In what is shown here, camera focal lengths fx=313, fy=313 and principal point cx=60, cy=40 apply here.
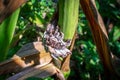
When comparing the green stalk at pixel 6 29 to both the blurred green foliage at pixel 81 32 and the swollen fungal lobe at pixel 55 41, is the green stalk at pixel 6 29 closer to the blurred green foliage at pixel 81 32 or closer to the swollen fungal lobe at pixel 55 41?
the swollen fungal lobe at pixel 55 41

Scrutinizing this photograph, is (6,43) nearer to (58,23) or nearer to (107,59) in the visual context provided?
(58,23)

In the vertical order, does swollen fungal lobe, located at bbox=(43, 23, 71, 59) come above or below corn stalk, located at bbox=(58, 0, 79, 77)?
below

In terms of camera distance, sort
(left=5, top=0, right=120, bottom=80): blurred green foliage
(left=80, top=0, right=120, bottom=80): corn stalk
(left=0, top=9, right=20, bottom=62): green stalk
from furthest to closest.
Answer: (left=5, top=0, right=120, bottom=80): blurred green foliage, (left=80, top=0, right=120, bottom=80): corn stalk, (left=0, top=9, right=20, bottom=62): green stalk

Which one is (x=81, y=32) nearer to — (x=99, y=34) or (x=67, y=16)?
(x=99, y=34)

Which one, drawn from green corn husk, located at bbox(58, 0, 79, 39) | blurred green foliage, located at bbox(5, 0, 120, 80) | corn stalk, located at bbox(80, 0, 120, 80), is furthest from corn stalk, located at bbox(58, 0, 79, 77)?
blurred green foliage, located at bbox(5, 0, 120, 80)

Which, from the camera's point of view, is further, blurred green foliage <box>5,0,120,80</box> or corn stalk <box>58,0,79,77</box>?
blurred green foliage <box>5,0,120,80</box>

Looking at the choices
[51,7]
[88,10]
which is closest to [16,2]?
[88,10]

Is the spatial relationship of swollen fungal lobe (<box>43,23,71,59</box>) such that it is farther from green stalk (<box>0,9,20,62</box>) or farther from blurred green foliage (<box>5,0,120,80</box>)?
blurred green foliage (<box>5,0,120,80</box>)
